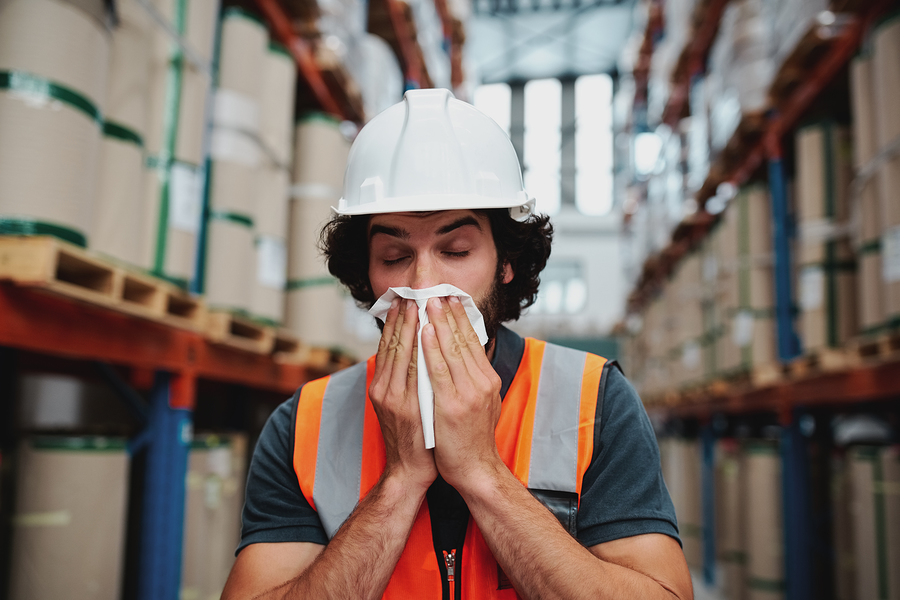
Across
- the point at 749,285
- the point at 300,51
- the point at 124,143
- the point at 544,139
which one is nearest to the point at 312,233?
the point at 300,51

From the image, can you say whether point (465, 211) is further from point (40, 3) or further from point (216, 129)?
point (216, 129)

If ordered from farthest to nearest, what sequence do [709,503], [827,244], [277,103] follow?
[709,503], [827,244], [277,103]

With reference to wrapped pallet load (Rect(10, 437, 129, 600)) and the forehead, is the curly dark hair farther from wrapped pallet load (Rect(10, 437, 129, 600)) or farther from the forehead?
wrapped pallet load (Rect(10, 437, 129, 600))

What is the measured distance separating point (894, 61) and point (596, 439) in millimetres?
2782

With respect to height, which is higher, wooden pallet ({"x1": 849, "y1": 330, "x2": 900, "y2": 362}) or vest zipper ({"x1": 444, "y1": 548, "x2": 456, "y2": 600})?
wooden pallet ({"x1": 849, "y1": 330, "x2": 900, "y2": 362})

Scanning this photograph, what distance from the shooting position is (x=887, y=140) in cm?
322

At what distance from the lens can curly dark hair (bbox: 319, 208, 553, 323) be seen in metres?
2.01

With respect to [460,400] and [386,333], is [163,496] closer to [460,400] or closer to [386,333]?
[386,333]

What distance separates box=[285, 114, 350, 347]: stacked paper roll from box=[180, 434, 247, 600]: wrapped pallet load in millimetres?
990

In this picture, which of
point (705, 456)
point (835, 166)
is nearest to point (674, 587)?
point (835, 166)

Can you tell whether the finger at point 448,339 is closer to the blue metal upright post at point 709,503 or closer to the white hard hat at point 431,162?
the white hard hat at point 431,162

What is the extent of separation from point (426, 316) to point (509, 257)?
475mm

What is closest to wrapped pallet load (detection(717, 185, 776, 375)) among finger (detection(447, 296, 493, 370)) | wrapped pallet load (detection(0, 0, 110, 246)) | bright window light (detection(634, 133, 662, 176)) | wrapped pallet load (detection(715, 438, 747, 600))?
wrapped pallet load (detection(715, 438, 747, 600))

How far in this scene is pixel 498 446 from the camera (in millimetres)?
1633
